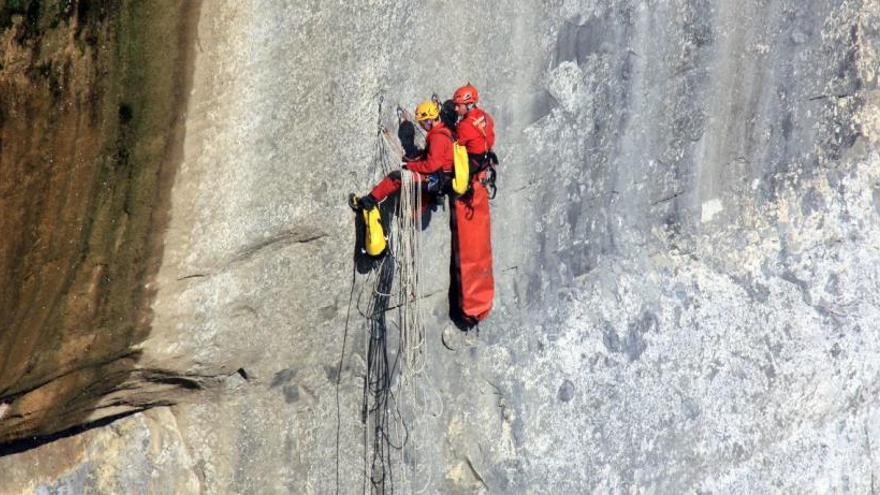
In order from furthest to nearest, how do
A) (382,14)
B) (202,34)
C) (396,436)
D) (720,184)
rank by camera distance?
(720,184)
(396,436)
(382,14)
(202,34)

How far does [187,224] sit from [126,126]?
559 millimetres

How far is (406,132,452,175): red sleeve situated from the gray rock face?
0.91ft

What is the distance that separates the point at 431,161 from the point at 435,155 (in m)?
0.04

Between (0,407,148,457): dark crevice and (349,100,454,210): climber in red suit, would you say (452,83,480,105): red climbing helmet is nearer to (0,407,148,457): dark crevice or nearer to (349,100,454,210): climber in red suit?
(349,100,454,210): climber in red suit

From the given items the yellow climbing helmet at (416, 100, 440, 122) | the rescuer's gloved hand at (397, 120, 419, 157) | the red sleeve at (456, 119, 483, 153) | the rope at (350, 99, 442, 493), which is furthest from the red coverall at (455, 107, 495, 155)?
the rope at (350, 99, 442, 493)

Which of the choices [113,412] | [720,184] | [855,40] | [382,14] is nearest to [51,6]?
[382,14]

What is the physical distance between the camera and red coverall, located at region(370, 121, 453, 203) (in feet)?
18.1

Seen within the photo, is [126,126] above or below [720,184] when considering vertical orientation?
below

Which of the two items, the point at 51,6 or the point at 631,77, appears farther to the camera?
the point at 631,77

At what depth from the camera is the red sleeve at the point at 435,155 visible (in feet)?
18.1

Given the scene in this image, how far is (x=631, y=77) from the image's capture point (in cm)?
628


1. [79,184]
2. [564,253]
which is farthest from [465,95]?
[79,184]

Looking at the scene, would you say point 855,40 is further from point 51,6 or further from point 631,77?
point 51,6

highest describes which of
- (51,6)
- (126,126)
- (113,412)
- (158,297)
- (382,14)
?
(382,14)
